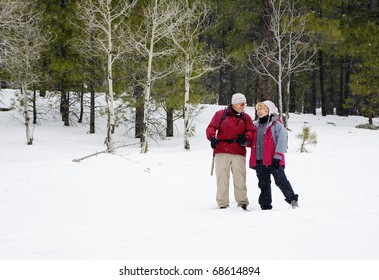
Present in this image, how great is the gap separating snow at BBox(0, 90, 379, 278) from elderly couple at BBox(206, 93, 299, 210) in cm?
35

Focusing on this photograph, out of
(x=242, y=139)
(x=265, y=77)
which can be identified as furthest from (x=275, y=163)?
(x=265, y=77)

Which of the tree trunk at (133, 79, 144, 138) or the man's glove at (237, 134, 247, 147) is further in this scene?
the tree trunk at (133, 79, 144, 138)

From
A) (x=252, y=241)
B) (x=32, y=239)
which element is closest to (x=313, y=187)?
(x=252, y=241)

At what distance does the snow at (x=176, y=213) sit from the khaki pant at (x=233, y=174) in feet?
0.59

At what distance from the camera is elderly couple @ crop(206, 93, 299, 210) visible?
5430 millimetres

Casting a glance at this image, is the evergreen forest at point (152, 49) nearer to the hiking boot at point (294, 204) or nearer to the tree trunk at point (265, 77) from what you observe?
the tree trunk at point (265, 77)

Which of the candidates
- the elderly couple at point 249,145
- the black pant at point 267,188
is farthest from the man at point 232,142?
the black pant at point 267,188

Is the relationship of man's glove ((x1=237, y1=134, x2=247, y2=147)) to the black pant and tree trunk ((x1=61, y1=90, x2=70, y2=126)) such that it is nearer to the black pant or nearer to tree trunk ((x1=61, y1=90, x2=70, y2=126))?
the black pant

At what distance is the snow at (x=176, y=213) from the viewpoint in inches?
142

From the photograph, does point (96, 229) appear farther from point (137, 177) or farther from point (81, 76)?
point (81, 76)

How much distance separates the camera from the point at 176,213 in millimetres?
5730

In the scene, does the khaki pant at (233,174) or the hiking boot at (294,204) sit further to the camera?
the khaki pant at (233,174)

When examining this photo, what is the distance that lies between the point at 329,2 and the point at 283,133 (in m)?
21.1

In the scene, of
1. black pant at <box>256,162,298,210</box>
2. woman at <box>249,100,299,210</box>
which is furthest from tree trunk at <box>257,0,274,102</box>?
black pant at <box>256,162,298,210</box>
